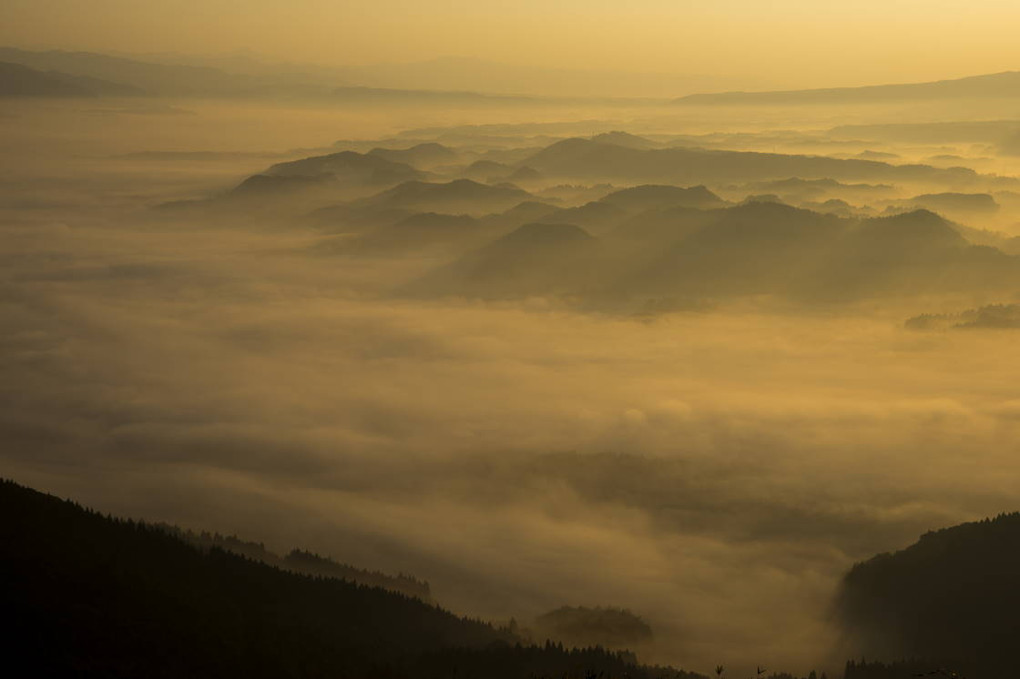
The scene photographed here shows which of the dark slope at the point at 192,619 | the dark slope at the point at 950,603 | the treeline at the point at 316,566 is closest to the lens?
the dark slope at the point at 192,619

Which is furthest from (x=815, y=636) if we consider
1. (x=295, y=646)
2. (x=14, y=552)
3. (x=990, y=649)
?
(x=14, y=552)

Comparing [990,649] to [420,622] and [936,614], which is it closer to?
[936,614]

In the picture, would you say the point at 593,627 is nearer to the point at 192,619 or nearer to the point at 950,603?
the point at 950,603

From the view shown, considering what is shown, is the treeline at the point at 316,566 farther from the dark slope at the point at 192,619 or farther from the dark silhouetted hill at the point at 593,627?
the dark slope at the point at 192,619

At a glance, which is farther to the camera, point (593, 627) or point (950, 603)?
point (593, 627)

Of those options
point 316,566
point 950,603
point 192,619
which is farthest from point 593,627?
point 192,619

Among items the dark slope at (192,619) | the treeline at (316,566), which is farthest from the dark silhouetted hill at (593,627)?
the treeline at (316,566)

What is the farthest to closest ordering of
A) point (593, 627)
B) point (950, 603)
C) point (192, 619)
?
1. point (593, 627)
2. point (950, 603)
3. point (192, 619)

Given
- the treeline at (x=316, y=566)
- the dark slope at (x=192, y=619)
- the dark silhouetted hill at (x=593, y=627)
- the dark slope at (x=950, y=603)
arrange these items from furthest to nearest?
the treeline at (x=316, y=566) → the dark silhouetted hill at (x=593, y=627) → the dark slope at (x=950, y=603) → the dark slope at (x=192, y=619)
